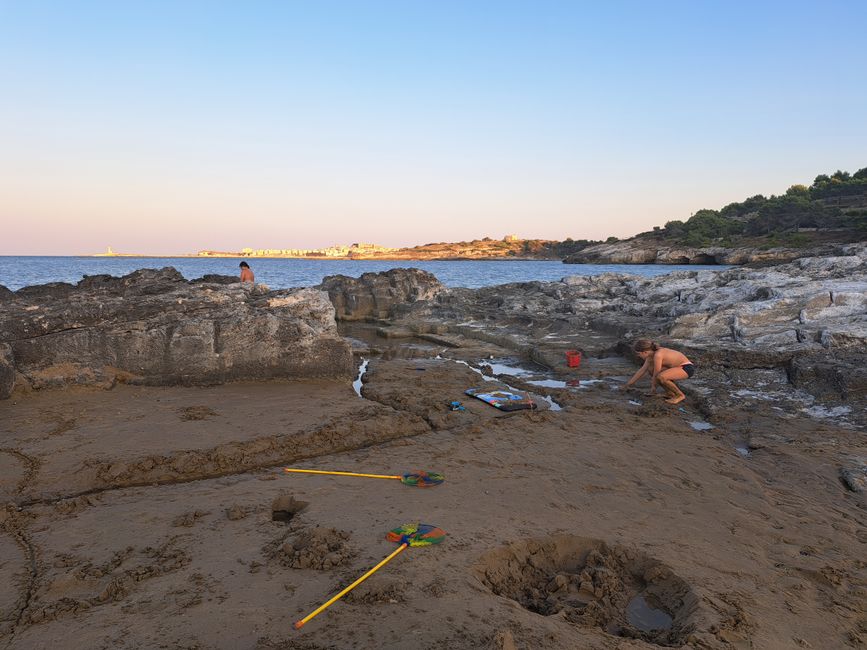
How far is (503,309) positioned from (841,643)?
17.4 metres

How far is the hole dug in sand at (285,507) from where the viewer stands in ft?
16.6

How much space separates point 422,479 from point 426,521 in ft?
3.19

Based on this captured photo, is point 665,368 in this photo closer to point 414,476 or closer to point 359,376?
point 414,476

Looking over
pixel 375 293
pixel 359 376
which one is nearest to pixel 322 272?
pixel 375 293

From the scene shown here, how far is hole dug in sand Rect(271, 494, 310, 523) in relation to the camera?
5051 mm

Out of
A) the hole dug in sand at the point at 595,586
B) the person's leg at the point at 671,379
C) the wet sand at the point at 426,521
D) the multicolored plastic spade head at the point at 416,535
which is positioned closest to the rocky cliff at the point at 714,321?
the person's leg at the point at 671,379

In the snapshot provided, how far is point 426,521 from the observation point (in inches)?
188

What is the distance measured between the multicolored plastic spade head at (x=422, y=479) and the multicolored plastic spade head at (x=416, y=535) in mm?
1107

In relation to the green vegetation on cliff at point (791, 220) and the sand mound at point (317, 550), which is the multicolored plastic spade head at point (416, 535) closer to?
the sand mound at point (317, 550)

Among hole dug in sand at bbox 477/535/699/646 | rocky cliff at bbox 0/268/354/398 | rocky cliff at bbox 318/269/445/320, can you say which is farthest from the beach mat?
rocky cliff at bbox 318/269/445/320

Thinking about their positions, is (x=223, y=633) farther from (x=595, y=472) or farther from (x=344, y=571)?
(x=595, y=472)

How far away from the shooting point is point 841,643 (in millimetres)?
3445

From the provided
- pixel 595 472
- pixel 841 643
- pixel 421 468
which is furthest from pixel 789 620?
pixel 421 468

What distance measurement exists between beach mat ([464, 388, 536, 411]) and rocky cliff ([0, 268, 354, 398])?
2612mm
